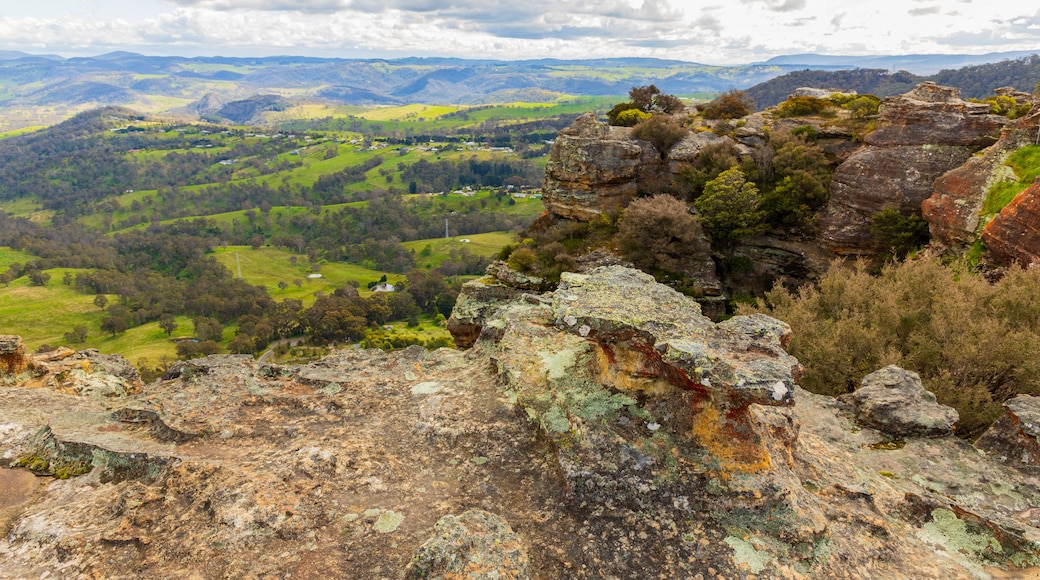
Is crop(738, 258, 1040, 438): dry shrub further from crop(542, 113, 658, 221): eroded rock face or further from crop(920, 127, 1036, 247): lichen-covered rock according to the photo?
crop(542, 113, 658, 221): eroded rock face

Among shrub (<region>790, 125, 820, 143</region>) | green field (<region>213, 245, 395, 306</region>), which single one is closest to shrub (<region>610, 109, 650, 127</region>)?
shrub (<region>790, 125, 820, 143</region>)

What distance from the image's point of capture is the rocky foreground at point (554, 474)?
257 inches

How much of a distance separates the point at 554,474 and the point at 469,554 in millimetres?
2285

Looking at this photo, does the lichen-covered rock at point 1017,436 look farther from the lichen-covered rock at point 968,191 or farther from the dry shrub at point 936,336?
the lichen-covered rock at point 968,191

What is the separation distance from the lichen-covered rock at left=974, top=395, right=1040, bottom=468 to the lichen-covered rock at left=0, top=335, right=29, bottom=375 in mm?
21172

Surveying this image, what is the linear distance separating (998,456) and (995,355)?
541 centimetres

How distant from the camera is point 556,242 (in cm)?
3356

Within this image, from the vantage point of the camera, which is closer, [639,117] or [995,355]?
[995,355]

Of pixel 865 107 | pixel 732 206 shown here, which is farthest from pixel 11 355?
pixel 865 107

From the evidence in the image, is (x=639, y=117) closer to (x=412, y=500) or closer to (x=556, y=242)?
(x=556, y=242)

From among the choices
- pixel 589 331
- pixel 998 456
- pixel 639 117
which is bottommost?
pixel 998 456

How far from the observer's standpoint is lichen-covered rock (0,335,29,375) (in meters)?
12.1

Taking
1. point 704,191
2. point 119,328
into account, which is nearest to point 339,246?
point 119,328

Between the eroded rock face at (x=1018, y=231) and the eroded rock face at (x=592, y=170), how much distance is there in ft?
61.3
